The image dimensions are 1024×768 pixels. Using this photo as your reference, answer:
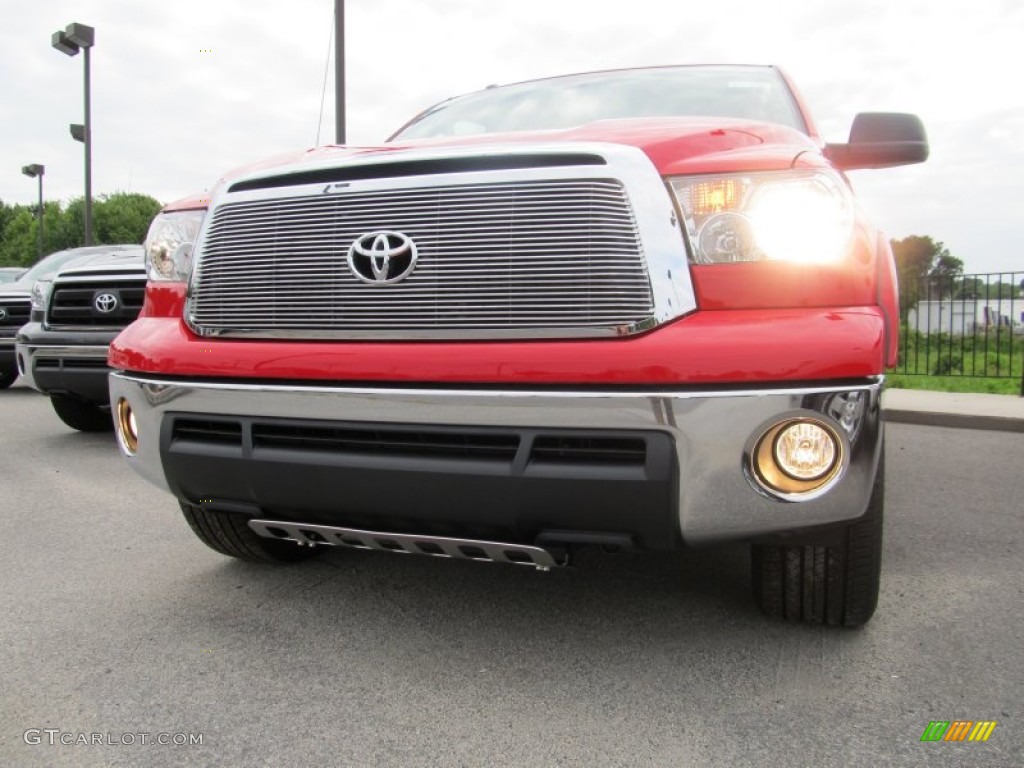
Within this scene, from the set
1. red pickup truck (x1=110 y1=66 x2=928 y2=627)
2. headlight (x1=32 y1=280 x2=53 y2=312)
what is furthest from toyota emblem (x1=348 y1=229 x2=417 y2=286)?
headlight (x1=32 y1=280 x2=53 y2=312)

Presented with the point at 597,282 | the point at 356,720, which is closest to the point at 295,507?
the point at 356,720

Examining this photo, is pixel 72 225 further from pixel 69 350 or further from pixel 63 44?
pixel 69 350

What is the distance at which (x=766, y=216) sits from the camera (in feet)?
6.79

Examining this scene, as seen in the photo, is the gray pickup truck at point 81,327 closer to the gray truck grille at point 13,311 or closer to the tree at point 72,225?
the gray truck grille at point 13,311

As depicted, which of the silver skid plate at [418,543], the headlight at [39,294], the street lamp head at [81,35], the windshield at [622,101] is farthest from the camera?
the street lamp head at [81,35]

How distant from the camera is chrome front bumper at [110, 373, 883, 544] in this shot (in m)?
1.92

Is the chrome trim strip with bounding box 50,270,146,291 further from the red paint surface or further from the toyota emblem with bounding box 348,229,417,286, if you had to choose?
the toyota emblem with bounding box 348,229,417,286

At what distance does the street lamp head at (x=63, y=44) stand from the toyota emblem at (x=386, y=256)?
1789 centimetres

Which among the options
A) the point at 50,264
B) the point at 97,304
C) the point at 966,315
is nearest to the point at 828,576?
the point at 97,304

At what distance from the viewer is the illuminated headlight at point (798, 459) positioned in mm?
1960

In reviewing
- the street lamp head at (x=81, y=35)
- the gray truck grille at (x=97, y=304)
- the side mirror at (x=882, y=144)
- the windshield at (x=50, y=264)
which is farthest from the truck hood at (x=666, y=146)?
the street lamp head at (x=81, y=35)

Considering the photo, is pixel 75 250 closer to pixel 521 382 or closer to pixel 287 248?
pixel 287 248

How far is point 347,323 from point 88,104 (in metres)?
18.0

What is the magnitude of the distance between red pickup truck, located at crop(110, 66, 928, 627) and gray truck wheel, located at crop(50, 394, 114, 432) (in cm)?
455
